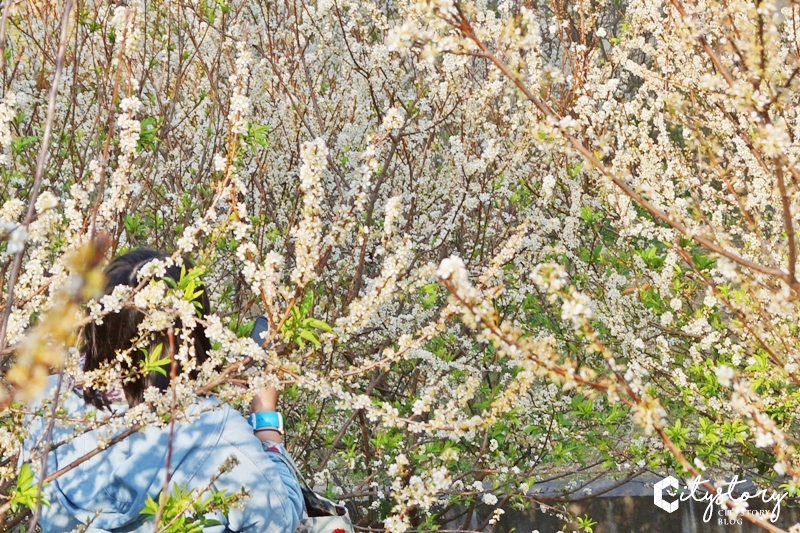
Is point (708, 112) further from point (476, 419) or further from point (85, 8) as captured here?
point (85, 8)

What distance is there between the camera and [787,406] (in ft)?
11.1

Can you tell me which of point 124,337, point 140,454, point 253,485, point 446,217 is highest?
point 446,217

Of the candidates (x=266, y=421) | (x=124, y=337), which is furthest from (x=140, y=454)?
(x=266, y=421)

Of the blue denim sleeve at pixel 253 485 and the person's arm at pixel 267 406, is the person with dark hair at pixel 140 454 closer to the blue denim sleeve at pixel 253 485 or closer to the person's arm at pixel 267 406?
the blue denim sleeve at pixel 253 485

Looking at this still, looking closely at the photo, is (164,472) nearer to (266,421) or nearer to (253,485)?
(253,485)

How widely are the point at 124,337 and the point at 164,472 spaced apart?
1.16 feet

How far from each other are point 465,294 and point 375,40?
419cm

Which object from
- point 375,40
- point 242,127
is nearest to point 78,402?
point 242,127

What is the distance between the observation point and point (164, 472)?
87.4 inches

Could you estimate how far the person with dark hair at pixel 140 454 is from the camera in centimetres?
217

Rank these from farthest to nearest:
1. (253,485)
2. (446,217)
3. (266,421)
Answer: (446,217), (266,421), (253,485)

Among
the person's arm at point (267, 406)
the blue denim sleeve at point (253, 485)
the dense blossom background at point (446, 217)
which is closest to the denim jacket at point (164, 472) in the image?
the blue denim sleeve at point (253, 485)

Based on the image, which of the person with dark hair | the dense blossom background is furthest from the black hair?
the dense blossom background

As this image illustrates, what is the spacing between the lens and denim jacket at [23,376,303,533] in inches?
85.6
